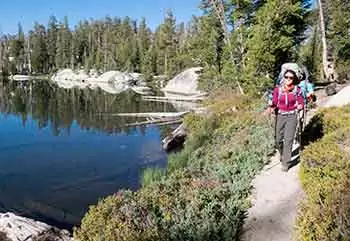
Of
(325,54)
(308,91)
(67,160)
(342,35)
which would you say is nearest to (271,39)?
(325,54)

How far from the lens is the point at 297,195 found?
291 inches

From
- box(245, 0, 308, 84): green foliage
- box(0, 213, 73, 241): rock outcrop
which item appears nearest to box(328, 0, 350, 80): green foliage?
box(245, 0, 308, 84): green foliage

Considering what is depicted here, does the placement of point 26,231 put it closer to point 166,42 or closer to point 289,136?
point 289,136

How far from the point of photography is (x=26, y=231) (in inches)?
332

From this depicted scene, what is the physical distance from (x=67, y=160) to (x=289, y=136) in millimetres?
12541

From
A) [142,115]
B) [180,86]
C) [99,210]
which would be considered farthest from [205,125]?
[180,86]

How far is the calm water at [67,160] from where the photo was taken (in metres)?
13.6

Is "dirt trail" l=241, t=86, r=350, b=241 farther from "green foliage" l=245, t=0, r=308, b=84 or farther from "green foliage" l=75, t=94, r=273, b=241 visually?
"green foliage" l=245, t=0, r=308, b=84

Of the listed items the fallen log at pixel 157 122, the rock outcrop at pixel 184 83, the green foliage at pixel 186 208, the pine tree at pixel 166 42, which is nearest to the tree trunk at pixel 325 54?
the fallen log at pixel 157 122

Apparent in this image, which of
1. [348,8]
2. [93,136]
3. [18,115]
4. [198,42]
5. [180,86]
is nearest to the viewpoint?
[93,136]

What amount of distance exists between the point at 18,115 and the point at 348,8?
25.8m

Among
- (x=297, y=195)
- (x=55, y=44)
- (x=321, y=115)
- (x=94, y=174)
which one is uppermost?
(x=55, y=44)

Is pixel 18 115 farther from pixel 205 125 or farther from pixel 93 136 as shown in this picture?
pixel 205 125

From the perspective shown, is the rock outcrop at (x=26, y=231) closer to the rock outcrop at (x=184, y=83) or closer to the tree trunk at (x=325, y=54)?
the tree trunk at (x=325, y=54)
